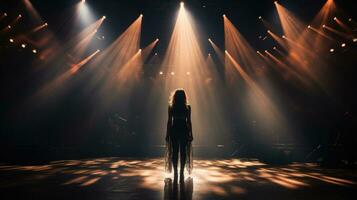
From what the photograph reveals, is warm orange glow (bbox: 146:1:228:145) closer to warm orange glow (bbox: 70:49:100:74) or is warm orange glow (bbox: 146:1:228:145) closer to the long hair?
warm orange glow (bbox: 70:49:100:74)

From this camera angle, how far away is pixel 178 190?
3629 mm

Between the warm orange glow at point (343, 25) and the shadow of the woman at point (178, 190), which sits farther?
the warm orange glow at point (343, 25)

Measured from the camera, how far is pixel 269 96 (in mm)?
17562

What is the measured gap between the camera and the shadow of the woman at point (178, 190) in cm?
319

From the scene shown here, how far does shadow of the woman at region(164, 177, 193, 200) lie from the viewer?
3186mm

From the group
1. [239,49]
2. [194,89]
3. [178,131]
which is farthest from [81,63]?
[178,131]

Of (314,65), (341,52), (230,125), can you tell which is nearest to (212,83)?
(230,125)

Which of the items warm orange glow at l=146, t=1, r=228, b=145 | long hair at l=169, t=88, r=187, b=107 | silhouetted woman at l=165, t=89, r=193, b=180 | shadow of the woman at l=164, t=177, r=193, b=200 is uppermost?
warm orange glow at l=146, t=1, r=228, b=145

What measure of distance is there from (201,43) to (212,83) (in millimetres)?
5335

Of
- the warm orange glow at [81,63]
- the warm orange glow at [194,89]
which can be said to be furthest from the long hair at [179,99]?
the warm orange glow at [194,89]

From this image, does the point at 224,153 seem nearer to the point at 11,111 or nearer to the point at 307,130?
the point at 307,130

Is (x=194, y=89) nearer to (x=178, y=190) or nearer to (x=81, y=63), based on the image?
(x=81, y=63)

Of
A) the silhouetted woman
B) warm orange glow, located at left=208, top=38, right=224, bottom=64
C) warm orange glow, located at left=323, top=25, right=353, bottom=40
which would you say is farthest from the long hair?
warm orange glow, located at left=323, top=25, right=353, bottom=40

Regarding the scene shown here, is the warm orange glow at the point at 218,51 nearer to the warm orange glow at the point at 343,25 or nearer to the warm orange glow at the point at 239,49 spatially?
the warm orange glow at the point at 239,49
